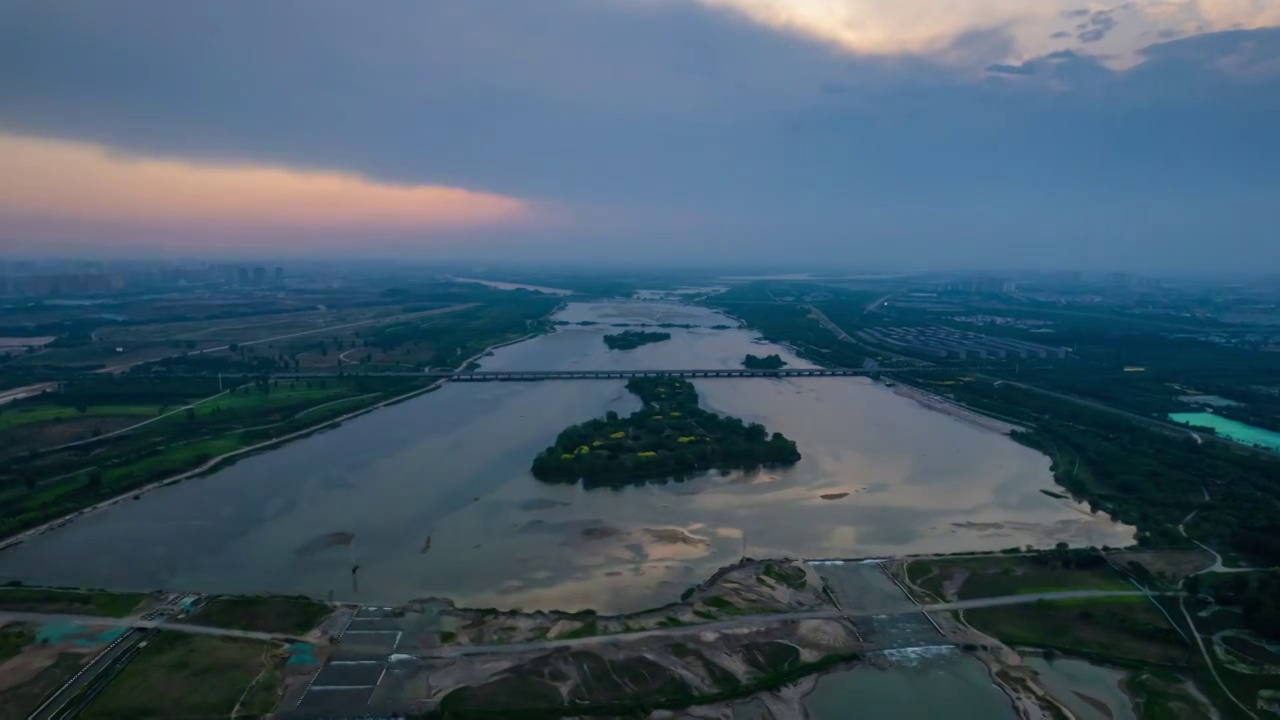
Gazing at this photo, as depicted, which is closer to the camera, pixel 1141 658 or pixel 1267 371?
pixel 1141 658

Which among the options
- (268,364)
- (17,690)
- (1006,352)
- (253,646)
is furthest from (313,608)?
(1006,352)

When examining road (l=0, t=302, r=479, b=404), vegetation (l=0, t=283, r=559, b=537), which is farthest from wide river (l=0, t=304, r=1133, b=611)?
road (l=0, t=302, r=479, b=404)

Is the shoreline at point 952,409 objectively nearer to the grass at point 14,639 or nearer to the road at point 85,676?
the road at point 85,676

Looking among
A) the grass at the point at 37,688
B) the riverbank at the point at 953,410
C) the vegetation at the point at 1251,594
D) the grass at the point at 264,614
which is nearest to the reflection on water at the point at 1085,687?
the vegetation at the point at 1251,594

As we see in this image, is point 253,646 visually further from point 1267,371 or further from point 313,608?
point 1267,371

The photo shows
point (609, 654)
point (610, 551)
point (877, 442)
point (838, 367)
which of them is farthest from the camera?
point (838, 367)

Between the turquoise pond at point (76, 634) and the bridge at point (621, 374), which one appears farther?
the bridge at point (621, 374)

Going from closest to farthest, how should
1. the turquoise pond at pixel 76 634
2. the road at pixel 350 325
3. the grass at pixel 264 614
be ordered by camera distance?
the turquoise pond at pixel 76 634, the grass at pixel 264 614, the road at pixel 350 325
